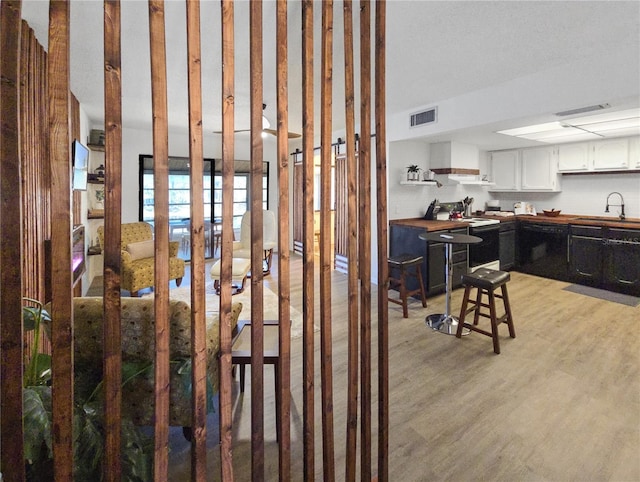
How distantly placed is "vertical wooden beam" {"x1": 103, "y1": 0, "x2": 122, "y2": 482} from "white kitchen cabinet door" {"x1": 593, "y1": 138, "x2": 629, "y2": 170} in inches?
230

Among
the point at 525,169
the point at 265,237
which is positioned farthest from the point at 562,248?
the point at 265,237

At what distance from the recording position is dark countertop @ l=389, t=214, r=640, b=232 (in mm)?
4406

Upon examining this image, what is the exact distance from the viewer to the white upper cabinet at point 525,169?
5.48 meters

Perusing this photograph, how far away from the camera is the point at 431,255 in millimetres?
4359

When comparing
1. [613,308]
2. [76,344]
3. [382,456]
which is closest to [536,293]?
[613,308]

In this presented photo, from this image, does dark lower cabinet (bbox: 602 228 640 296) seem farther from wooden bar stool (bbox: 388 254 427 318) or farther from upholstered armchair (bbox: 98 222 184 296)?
upholstered armchair (bbox: 98 222 184 296)

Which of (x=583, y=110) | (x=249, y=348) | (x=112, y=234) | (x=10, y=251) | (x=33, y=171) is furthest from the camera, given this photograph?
(x=583, y=110)

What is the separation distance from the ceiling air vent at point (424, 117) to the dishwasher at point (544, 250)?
253 centimetres

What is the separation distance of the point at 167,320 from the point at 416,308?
3338 mm

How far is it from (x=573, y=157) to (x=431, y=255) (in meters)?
2.85

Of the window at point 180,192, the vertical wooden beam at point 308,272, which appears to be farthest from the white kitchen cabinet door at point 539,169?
the vertical wooden beam at point 308,272

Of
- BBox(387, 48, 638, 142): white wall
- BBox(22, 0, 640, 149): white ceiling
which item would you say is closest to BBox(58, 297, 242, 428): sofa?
BBox(22, 0, 640, 149): white ceiling

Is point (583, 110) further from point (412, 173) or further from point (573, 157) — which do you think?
point (573, 157)

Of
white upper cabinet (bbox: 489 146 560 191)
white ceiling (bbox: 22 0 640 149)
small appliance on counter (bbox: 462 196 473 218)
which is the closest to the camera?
white ceiling (bbox: 22 0 640 149)
